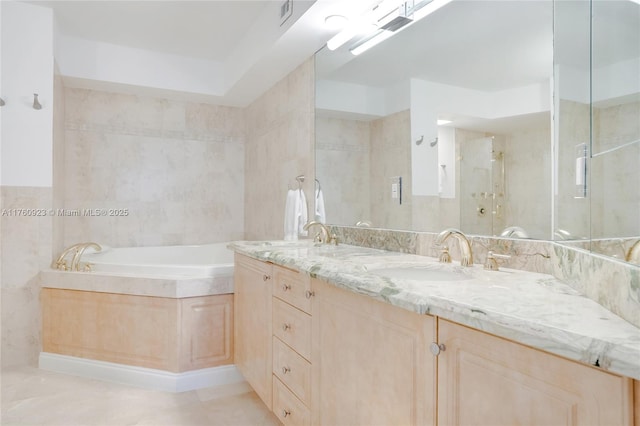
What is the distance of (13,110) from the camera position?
2623 mm

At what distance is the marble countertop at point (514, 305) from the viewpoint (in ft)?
1.94

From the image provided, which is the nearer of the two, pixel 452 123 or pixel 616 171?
pixel 616 171

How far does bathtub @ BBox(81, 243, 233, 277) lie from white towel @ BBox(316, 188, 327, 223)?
661 millimetres

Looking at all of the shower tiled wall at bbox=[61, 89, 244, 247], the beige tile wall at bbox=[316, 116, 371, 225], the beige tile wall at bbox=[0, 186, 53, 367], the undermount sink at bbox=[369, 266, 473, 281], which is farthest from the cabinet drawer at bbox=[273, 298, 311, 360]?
the shower tiled wall at bbox=[61, 89, 244, 247]

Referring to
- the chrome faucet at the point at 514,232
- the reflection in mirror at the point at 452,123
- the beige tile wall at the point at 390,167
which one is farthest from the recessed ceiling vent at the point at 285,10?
the chrome faucet at the point at 514,232

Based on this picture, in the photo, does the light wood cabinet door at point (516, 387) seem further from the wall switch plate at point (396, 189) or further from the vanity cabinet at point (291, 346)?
the wall switch plate at point (396, 189)

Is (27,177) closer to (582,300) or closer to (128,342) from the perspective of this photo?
(128,342)

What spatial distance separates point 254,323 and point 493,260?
1225 mm

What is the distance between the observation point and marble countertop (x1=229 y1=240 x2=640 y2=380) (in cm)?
59

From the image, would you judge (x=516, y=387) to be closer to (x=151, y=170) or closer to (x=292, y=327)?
(x=292, y=327)

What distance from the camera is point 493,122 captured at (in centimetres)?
150

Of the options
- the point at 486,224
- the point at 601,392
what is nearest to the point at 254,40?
the point at 486,224

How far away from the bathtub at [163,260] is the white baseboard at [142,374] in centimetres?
58

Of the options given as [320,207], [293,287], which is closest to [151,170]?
[320,207]
